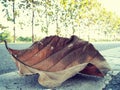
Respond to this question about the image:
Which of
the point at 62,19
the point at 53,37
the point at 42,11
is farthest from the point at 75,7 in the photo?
the point at 53,37

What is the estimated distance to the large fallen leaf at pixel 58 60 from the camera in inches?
94.7

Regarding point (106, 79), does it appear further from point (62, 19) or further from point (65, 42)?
point (62, 19)

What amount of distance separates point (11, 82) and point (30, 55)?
0.33m

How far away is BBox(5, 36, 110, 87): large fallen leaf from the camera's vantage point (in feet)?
7.89

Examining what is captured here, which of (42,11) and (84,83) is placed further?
(42,11)

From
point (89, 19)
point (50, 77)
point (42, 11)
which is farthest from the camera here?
point (89, 19)

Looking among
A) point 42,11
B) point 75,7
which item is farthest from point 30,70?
point 75,7

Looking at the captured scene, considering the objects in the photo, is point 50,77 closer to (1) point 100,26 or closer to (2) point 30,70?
(2) point 30,70

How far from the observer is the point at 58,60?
2.57 metres

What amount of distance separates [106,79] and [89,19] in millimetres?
42326

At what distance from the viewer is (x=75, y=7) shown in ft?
119

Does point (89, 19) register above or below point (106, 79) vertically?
below

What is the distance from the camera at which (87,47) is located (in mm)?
2695

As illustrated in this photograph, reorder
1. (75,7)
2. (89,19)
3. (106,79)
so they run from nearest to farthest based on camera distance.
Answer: (106,79), (75,7), (89,19)
